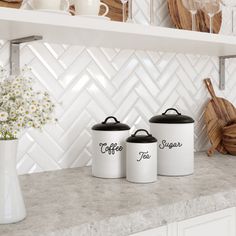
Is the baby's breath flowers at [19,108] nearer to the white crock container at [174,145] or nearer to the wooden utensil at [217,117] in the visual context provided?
the white crock container at [174,145]

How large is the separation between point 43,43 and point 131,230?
81 centimetres

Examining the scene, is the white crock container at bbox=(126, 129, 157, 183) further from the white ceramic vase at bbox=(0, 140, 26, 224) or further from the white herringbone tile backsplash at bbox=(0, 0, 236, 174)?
the white ceramic vase at bbox=(0, 140, 26, 224)

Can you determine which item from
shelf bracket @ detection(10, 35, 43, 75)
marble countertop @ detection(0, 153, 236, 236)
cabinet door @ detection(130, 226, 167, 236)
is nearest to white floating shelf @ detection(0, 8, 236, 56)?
shelf bracket @ detection(10, 35, 43, 75)

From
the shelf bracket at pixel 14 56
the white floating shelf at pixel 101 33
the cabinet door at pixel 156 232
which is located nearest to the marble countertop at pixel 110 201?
the cabinet door at pixel 156 232

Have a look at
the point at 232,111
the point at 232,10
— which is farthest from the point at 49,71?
the point at 232,10

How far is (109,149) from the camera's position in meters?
1.39

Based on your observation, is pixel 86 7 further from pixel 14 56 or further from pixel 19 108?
pixel 19 108

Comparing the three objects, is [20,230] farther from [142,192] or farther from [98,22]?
[98,22]

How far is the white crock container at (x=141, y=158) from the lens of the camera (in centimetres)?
133

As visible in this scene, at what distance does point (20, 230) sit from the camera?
2.93 ft

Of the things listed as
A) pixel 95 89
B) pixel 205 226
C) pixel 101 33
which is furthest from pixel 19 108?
pixel 95 89

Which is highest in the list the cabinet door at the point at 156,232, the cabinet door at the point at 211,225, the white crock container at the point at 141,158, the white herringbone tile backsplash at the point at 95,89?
the white herringbone tile backsplash at the point at 95,89

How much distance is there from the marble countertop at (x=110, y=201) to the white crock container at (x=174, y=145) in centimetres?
5

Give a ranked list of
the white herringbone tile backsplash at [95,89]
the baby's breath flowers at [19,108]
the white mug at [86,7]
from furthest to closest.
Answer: the white herringbone tile backsplash at [95,89], the white mug at [86,7], the baby's breath flowers at [19,108]
